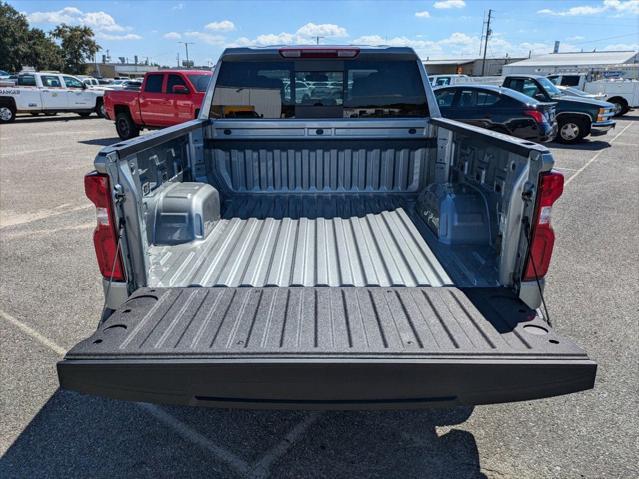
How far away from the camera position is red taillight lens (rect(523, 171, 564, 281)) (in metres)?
2.39

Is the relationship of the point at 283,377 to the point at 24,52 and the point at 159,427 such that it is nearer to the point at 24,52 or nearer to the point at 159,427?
the point at 159,427

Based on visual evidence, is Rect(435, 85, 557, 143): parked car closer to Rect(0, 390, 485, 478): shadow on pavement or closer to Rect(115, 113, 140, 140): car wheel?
Rect(115, 113, 140, 140): car wheel

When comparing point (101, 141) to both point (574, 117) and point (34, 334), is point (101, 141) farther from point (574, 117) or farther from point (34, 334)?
point (574, 117)

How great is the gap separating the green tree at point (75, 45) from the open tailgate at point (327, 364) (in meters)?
77.4

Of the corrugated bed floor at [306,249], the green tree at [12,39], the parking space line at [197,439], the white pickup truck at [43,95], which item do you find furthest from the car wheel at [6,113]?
the green tree at [12,39]

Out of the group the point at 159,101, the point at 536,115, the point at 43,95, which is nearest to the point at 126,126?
the point at 159,101

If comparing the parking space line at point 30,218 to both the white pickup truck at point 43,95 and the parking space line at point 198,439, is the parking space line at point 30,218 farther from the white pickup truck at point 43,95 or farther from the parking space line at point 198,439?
the white pickup truck at point 43,95

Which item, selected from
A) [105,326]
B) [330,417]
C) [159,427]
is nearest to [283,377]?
[105,326]

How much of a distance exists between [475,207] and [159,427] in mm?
2503

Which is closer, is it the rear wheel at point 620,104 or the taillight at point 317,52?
the taillight at point 317,52

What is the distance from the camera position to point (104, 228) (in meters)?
2.53

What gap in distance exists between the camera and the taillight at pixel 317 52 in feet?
13.6

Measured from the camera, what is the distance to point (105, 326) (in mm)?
2299

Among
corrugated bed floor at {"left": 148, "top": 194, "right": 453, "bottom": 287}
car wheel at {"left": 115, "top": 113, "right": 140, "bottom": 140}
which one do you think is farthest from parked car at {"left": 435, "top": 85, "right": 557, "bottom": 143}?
car wheel at {"left": 115, "top": 113, "right": 140, "bottom": 140}
